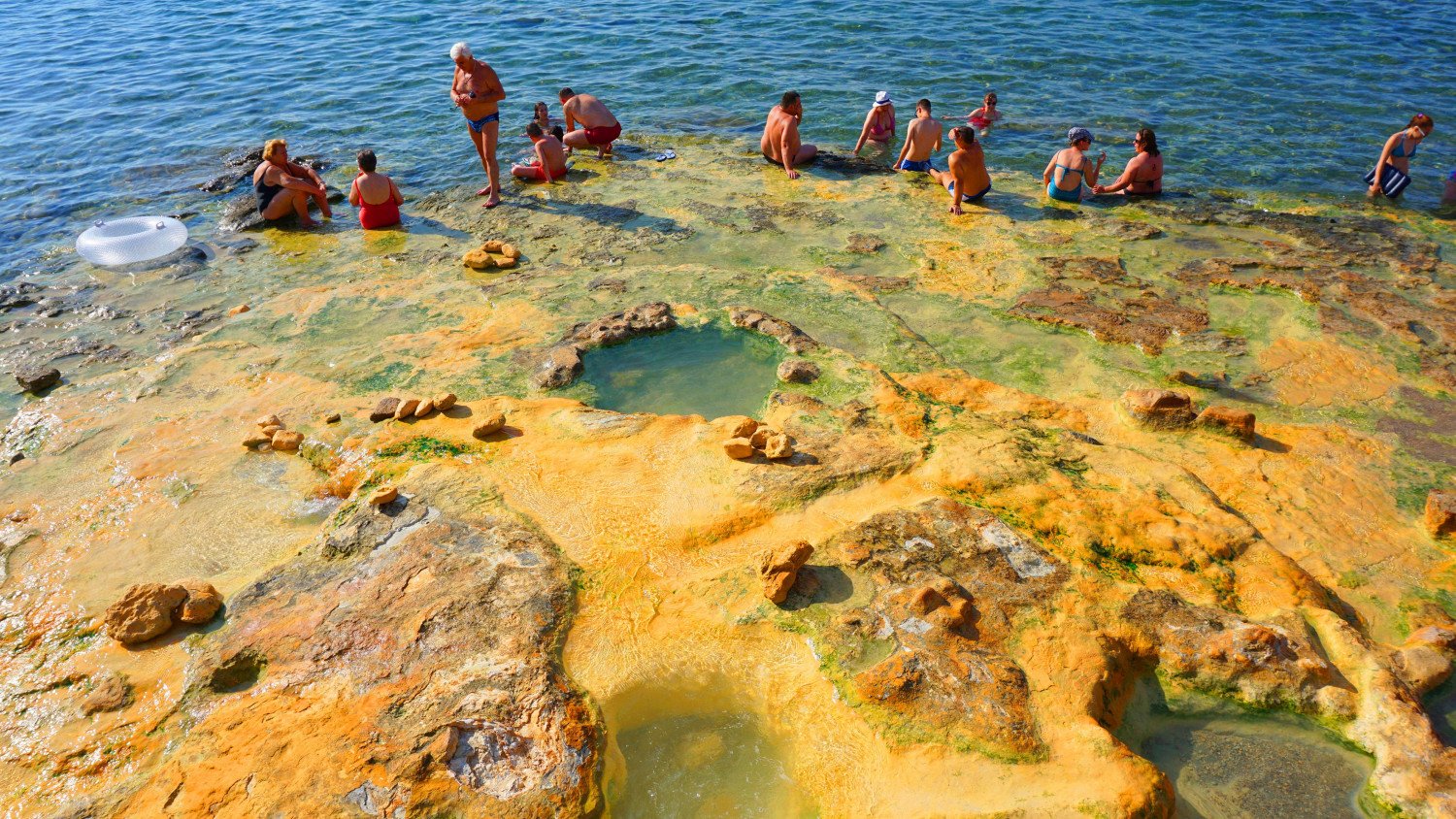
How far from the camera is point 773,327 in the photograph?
627cm

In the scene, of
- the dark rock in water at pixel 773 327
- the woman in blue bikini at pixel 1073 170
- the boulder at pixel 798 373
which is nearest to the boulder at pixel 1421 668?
the boulder at pixel 798 373

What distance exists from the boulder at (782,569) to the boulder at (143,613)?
285cm

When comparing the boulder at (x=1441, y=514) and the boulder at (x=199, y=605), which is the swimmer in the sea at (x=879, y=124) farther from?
the boulder at (x=199, y=605)

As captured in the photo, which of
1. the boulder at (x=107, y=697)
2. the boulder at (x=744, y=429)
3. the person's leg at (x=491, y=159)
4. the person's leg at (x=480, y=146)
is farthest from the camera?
the person's leg at (x=480, y=146)

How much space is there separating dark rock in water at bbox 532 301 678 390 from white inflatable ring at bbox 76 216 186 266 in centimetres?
558

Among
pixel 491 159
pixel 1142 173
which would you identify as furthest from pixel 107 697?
pixel 1142 173

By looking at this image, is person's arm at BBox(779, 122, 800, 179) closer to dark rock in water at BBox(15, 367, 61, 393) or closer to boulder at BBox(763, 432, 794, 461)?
boulder at BBox(763, 432, 794, 461)

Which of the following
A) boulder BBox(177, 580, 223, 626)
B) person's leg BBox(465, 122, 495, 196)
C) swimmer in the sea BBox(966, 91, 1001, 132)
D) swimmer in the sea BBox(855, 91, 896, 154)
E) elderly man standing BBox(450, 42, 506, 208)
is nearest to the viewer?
boulder BBox(177, 580, 223, 626)

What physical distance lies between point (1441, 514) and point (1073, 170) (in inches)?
218

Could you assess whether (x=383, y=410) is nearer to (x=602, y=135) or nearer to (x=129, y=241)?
(x=129, y=241)

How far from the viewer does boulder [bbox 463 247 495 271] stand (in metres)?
7.96

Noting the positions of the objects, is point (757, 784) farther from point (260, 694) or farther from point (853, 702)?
point (260, 694)

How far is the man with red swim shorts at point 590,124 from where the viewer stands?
1113 centimetres

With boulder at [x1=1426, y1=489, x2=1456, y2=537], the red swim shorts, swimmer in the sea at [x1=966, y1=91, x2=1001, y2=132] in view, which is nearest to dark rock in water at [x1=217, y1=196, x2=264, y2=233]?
the red swim shorts
